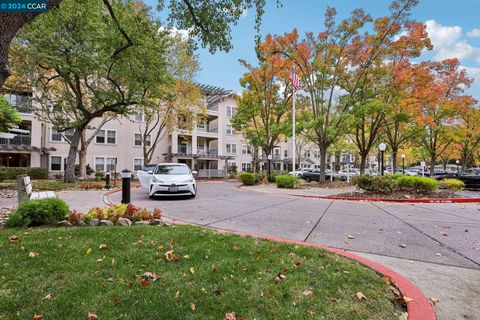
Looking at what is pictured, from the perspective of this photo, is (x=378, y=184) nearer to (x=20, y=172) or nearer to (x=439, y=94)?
(x=439, y=94)

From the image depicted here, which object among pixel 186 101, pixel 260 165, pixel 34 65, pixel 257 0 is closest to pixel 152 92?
pixel 34 65

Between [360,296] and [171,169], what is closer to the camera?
[360,296]

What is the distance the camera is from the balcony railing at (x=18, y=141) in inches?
997

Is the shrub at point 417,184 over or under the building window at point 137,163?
under

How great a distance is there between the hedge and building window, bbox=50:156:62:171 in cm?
316

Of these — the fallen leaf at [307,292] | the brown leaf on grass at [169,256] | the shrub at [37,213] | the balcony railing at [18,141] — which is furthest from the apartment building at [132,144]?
the fallen leaf at [307,292]

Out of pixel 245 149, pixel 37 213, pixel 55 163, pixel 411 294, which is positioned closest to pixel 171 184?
pixel 37 213

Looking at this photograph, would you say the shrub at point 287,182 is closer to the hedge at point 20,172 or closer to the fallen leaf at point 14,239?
the fallen leaf at point 14,239

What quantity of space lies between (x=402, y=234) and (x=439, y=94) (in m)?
22.9

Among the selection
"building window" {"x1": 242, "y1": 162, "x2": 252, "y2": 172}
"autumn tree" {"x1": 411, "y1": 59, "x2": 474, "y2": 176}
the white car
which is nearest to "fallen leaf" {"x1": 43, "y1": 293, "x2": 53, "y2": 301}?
the white car

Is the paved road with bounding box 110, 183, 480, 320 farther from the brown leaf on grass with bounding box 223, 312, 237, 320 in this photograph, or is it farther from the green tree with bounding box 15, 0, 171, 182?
the green tree with bounding box 15, 0, 171, 182

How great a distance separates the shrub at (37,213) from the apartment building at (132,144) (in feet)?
62.0

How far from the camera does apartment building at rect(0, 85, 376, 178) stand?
25.9 meters

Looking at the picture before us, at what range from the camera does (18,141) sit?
2561 cm
